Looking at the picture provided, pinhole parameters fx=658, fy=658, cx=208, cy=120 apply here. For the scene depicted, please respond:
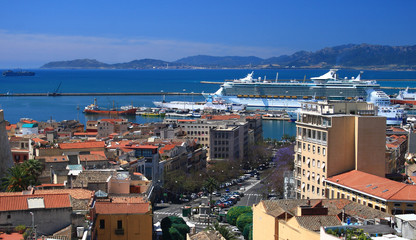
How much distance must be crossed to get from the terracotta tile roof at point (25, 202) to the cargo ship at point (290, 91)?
112916 millimetres

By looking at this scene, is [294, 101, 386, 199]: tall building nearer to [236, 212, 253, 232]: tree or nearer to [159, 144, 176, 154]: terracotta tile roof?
[236, 212, 253, 232]: tree

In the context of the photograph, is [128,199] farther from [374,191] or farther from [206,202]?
[206,202]

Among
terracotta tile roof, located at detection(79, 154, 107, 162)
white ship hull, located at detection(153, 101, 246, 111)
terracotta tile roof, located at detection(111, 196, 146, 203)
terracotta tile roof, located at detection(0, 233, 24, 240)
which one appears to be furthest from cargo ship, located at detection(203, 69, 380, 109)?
terracotta tile roof, located at detection(0, 233, 24, 240)

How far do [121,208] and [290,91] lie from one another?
118 m

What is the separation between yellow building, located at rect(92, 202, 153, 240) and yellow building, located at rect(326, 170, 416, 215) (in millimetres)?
8080

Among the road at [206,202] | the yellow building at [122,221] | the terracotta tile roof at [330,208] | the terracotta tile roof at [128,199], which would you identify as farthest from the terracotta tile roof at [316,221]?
the road at [206,202]

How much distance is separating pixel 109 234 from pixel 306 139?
11.8m

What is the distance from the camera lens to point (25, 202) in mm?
17500

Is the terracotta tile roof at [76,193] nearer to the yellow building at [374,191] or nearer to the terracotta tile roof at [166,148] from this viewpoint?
the yellow building at [374,191]

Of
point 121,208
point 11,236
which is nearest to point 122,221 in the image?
point 121,208

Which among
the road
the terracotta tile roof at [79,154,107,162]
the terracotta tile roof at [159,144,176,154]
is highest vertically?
the terracotta tile roof at [79,154,107,162]

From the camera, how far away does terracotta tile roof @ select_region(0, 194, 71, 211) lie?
17.3 meters

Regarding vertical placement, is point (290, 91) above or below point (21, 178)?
below

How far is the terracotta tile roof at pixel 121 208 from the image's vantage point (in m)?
20.8
